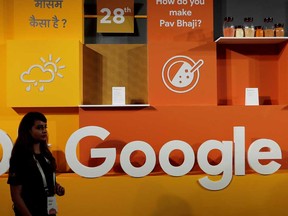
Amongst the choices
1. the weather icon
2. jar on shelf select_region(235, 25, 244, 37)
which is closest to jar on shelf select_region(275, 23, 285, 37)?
jar on shelf select_region(235, 25, 244, 37)

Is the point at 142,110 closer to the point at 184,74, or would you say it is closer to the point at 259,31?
the point at 184,74

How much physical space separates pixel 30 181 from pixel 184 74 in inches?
86.4

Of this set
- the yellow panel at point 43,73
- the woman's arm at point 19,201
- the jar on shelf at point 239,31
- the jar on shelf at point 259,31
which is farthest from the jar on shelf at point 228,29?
the woman's arm at point 19,201

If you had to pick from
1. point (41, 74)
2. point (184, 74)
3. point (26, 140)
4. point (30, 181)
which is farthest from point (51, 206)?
point (184, 74)

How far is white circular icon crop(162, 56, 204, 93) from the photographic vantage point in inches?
169

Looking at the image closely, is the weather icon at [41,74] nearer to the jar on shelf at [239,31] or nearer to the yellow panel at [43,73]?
the yellow panel at [43,73]

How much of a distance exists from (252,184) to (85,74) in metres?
1.94

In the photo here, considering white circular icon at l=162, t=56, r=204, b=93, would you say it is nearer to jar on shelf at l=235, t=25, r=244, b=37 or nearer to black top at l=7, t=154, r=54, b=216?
jar on shelf at l=235, t=25, r=244, b=37

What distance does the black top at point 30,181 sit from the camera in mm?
2531

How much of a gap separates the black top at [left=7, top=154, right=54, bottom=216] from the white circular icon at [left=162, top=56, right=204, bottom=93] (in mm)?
2019

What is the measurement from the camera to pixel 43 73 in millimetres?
4094

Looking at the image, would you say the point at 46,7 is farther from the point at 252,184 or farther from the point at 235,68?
the point at 252,184

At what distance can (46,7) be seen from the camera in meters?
4.24

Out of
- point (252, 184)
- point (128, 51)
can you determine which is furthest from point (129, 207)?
point (128, 51)
